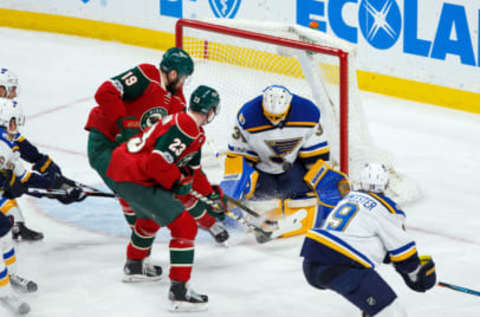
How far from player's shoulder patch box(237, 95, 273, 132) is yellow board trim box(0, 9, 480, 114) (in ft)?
1.62

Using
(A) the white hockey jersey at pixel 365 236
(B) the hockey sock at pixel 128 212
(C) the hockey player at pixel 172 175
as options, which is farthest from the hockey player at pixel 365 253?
(B) the hockey sock at pixel 128 212

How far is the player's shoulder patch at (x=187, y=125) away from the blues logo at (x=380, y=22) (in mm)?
3141

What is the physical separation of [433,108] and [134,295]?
3.25 m

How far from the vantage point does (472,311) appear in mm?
3676

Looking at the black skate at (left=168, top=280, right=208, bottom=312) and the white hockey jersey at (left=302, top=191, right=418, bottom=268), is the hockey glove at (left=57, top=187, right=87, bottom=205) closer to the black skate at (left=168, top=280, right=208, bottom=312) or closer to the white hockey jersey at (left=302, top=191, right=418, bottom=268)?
the black skate at (left=168, top=280, right=208, bottom=312)

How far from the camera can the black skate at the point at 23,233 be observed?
14.5 ft

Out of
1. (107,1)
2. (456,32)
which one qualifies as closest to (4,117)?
(456,32)

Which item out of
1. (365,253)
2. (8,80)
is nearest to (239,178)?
(8,80)

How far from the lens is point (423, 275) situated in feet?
10.6

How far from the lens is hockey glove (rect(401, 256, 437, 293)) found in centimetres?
322

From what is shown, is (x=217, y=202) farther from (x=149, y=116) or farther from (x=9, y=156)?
(x=9, y=156)

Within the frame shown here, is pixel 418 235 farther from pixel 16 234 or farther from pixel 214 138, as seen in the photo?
pixel 16 234

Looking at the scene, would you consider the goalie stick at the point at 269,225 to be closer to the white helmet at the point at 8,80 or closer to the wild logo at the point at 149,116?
the wild logo at the point at 149,116

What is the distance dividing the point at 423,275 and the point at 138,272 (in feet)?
4.19
